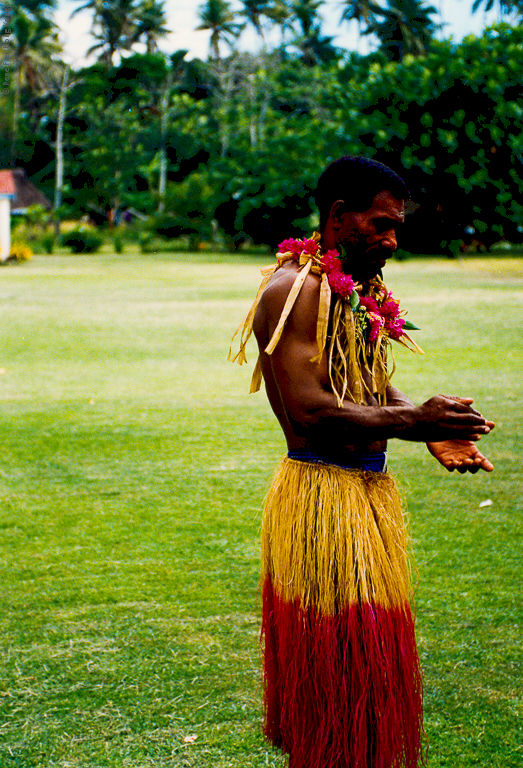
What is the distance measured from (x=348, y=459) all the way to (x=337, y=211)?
65cm

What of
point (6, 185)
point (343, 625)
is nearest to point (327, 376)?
point (343, 625)

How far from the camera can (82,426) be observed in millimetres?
7992

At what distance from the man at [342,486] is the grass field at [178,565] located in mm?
729

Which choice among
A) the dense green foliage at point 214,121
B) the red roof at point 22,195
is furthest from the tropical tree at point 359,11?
the red roof at point 22,195

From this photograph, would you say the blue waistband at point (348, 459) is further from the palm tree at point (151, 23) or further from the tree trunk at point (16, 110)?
the palm tree at point (151, 23)

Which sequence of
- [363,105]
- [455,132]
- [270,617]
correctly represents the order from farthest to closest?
1. [363,105]
2. [455,132]
3. [270,617]

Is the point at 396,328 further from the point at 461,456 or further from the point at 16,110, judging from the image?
the point at 16,110

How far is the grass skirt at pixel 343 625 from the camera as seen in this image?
2.44m

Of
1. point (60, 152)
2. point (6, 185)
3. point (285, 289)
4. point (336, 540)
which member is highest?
point (60, 152)

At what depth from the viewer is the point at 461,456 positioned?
2631 millimetres

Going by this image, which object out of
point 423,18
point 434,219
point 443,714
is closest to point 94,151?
point 423,18

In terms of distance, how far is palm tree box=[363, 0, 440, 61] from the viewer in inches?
2286

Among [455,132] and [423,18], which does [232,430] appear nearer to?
[455,132]

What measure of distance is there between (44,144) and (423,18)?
2438cm
